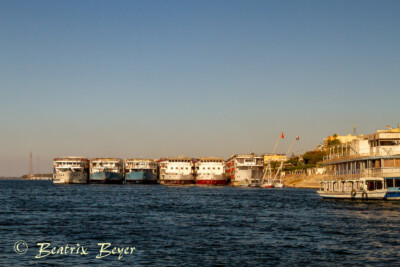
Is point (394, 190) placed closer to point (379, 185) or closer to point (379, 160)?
point (379, 185)

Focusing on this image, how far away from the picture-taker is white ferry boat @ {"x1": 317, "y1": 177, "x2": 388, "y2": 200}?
7031 cm

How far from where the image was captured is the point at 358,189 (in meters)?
73.8

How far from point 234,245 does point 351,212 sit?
28572mm

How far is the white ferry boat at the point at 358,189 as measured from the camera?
70312 mm

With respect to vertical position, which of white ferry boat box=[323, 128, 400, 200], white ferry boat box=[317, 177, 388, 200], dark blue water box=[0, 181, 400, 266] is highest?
white ferry boat box=[323, 128, 400, 200]

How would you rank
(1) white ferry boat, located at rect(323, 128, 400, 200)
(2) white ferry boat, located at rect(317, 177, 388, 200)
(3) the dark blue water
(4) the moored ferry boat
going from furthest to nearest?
(2) white ferry boat, located at rect(317, 177, 388, 200), (1) white ferry boat, located at rect(323, 128, 400, 200), (4) the moored ferry boat, (3) the dark blue water

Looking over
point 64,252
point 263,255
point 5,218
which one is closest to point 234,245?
point 263,255

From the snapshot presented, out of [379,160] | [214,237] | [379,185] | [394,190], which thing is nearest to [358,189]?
[379,185]

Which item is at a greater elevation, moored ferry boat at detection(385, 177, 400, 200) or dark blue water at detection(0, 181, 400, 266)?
moored ferry boat at detection(385, 177, 400, 200)

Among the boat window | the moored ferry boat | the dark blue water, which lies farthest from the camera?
the boat window

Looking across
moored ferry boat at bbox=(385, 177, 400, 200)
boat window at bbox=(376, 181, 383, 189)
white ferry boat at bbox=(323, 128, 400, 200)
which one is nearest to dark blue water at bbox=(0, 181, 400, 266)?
moored ferry boat at bbox=(385, 177, 400, 200)

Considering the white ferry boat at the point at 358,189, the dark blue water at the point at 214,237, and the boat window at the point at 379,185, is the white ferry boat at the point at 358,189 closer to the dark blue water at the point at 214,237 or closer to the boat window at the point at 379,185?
the boat window at the point at 379,185

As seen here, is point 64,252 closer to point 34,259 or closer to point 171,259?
point 34,259

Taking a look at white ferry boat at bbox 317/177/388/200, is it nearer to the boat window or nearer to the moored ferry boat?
the boat window
